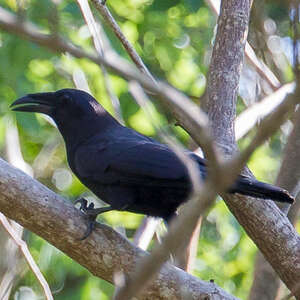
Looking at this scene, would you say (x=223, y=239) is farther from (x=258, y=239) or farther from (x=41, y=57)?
(x=258, y=239)

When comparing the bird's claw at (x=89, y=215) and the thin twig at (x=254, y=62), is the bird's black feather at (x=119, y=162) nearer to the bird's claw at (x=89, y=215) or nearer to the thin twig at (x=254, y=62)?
the bird's claw at (x=89, y=215)

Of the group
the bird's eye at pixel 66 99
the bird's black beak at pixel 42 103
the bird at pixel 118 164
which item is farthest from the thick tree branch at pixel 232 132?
the bird's black beak at pixel 42 103

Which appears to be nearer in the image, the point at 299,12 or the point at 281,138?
the point at 299,12

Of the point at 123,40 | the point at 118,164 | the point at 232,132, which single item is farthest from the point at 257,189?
the point at 123,40

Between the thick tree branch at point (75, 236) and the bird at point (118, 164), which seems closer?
the thick tree branch at point (75, 236)

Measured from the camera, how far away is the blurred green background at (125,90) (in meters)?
6.33

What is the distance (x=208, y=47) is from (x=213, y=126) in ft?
12.2

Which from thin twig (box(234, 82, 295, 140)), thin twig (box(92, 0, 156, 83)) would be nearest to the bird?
thin twig (box(92, 0, 156, 83))

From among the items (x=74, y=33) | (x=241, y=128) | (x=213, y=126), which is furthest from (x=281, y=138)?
(x=213, y=126)

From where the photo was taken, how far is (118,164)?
4.38m

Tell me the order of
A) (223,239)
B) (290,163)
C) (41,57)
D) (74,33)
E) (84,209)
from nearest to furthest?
(84,209)
(290,163)
(41,57)
(74,33)
(223,239)

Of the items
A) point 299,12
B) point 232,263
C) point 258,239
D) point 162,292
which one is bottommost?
point 232,263

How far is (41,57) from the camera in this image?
20.3 ft

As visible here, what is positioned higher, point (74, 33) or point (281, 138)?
point (74, 33)
